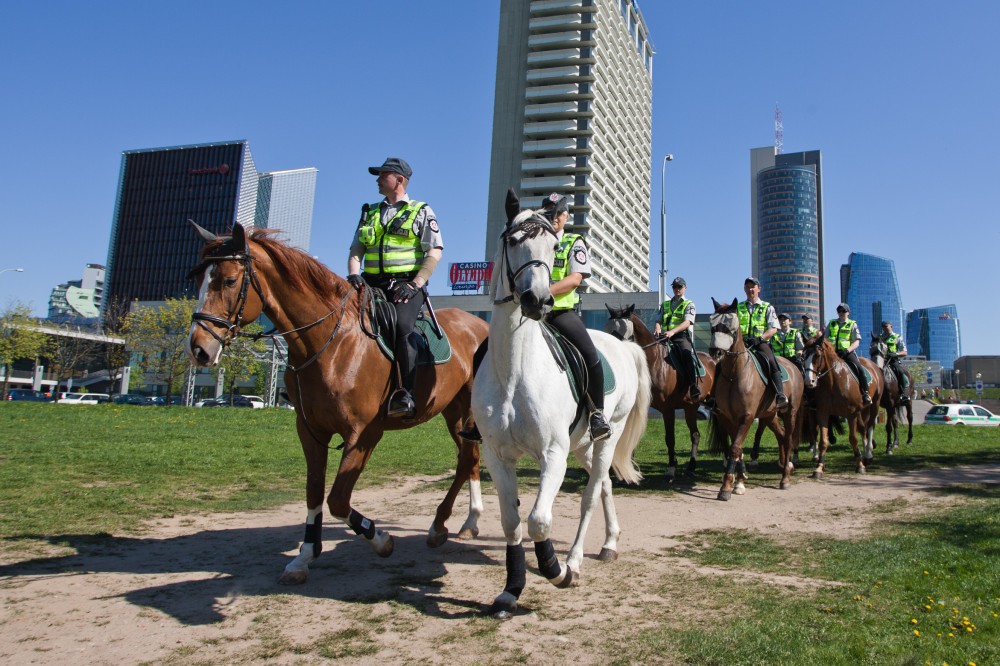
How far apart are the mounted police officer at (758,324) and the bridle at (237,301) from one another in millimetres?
9121

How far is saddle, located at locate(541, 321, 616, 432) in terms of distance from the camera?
5203 mm

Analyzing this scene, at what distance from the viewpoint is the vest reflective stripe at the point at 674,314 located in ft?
41.0

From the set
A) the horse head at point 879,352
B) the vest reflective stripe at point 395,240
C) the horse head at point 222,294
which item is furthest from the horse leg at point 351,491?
the horse head at point 879,352

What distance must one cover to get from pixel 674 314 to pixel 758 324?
156 cm

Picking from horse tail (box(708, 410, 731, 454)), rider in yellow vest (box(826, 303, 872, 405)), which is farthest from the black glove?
rider in yellow vest (box(826, 303, 872, 405))

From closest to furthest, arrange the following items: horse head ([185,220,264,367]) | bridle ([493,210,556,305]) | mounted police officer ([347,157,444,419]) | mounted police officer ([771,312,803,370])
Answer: bridle ([493,210,556,305]), horse head ([185,220,264,367]), mounted police officer ([347,157,444,419]), mounted police officer ([771,312,803,370])

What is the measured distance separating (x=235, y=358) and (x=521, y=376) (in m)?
55.9

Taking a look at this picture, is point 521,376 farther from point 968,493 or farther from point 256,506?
point 968,493

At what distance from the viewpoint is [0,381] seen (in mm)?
85188

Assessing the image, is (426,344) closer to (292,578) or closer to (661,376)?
(292,578)

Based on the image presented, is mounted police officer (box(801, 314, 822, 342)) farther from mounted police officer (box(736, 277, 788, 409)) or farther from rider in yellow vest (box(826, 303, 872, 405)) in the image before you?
mounted police officer (box(736, 277, 788, 409))

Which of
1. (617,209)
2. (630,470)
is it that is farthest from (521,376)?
(617,209)

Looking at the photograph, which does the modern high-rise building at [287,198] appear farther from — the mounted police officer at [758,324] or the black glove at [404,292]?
the black glove at [404,292]

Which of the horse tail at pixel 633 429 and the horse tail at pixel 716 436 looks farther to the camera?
the horse tail at pixel 716 436
